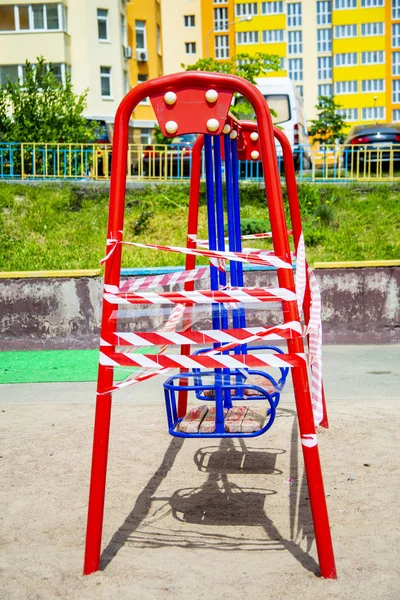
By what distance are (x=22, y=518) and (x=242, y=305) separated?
1.68 m

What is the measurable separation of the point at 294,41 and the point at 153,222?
79.3 metres

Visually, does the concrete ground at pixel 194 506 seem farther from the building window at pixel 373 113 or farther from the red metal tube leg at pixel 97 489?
the building window at pixel 373 113

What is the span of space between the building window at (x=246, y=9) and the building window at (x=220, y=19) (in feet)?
3.94

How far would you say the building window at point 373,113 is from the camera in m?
86.2

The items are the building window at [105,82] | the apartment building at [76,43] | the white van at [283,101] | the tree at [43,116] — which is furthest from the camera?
the building window at [105,82]

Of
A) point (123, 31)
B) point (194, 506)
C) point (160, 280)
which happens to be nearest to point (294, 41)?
point (123, 31)

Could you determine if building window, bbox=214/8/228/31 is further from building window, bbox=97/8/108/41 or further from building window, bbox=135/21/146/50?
building window, bbox=97/8/108/41

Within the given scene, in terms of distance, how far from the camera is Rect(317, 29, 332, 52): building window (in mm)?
88188

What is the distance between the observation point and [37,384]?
8367 mm

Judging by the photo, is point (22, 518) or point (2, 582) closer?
point (2, 582)

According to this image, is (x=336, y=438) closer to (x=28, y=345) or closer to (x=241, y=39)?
(x=28, y=345)

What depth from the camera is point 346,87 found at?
285 feet

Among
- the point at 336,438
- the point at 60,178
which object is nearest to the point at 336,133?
the point at 60,178

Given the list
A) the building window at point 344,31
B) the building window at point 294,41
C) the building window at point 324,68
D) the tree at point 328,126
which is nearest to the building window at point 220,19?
the building window at point 294,41
